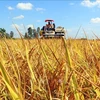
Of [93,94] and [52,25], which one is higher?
[52,25]

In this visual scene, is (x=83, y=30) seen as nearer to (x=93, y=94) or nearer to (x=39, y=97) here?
(x=93, y=94)

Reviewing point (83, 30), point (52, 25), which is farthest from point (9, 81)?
point (52, 25)

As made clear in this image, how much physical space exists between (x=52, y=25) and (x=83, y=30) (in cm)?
1867

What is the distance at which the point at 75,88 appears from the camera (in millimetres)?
698

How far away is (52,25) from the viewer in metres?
19.7

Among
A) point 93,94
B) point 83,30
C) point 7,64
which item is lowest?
point 93,94

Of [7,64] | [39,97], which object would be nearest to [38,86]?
[39,97]

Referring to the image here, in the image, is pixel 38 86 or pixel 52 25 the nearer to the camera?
pixel 38 86

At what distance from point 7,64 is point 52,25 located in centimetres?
1862

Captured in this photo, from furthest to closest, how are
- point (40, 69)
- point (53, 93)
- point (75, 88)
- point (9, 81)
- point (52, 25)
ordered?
point (52, 25), point (40, 69), point (53, 93), point (75, 88), point (9, 81)

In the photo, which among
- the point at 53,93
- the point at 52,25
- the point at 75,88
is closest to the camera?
the point at 75,88

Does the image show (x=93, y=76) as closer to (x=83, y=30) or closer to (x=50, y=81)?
(x=50, y=81)

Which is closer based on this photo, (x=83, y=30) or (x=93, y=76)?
(x=93, y=76)

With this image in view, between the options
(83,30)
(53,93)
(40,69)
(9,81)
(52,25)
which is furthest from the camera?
(52,25)
